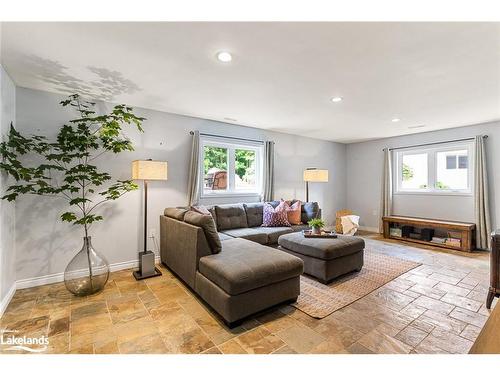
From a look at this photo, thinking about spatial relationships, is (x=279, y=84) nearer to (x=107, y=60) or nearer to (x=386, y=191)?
(x=107, y=60)

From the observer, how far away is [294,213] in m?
4.36

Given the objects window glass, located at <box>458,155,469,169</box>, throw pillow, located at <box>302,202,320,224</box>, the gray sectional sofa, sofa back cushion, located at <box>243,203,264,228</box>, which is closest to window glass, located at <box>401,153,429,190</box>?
window glass, located at <box>458,155,469,169</box>

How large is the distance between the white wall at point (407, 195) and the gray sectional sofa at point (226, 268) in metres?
4.22

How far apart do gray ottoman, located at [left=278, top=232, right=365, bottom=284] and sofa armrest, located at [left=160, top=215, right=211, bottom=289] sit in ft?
4.13

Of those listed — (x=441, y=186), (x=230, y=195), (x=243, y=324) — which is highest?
(x=441, y=186)

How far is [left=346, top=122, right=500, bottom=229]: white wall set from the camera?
13.6 ft

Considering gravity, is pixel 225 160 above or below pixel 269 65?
below

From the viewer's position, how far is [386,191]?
17.9 ft

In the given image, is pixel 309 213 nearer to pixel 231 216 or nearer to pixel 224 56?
pixel 231 216

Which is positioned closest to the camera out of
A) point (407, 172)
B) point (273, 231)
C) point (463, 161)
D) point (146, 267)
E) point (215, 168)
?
point (146, 267)

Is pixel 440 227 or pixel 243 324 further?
pixel 440 227

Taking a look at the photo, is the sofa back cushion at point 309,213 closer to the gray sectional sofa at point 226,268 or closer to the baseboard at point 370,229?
the gray sectional sofa at point 226,268

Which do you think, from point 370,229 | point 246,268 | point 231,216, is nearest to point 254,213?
point 231,216

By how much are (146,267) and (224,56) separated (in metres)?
2.62
